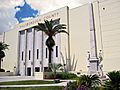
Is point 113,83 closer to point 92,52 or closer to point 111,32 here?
point 92,52

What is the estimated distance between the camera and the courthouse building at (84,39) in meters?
37.2

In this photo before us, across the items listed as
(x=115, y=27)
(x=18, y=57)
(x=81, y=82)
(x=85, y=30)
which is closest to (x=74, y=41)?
(x=85, y=30)

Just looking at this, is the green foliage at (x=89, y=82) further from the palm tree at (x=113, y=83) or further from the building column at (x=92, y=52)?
the building column at (x=92, y=52)

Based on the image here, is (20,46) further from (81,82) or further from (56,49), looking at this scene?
(81,82)

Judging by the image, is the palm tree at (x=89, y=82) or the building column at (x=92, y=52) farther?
the building column at (x=92, y=52)

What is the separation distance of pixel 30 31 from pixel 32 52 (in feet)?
21.2

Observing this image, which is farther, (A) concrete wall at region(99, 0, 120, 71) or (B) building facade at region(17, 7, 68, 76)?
(B) building facade at region(17, 7, 68, 76)

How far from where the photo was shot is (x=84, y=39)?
4119 cm

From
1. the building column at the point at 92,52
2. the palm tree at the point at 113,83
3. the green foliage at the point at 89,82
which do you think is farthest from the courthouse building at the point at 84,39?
the palm tree at the point at 113,83

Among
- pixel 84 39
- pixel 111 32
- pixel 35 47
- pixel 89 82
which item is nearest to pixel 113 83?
pixel 89 82

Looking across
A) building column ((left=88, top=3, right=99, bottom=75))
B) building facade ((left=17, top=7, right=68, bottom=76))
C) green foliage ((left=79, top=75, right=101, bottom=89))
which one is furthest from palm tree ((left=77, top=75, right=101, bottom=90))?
building facade ((left=17, top=7, right=68, bottom=76))

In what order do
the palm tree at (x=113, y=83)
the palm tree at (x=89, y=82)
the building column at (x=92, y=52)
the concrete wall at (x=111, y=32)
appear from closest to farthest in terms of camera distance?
the palm tree at (x=113, y=83), the palm tree at (x=89, y=82), the concrete wall at (x=111, y=32), the building column at (x=92, y=52)

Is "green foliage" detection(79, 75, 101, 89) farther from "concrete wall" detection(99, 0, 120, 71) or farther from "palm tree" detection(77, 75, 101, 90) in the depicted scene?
"concrete wall" detection(99, 0, 120, 71)

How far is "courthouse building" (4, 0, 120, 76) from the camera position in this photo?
37219 millimetres
